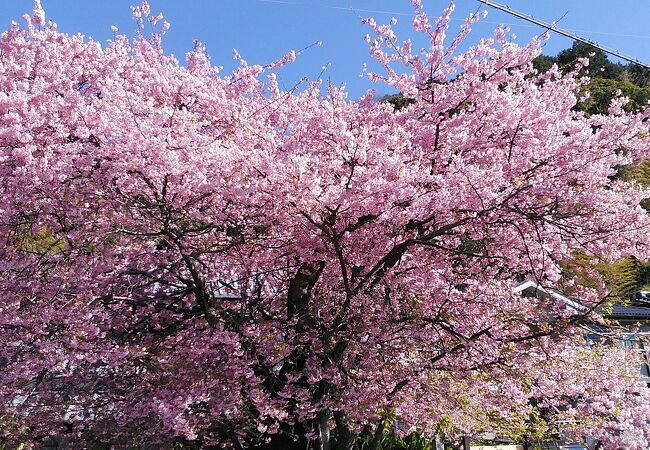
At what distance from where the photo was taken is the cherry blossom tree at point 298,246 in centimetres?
641

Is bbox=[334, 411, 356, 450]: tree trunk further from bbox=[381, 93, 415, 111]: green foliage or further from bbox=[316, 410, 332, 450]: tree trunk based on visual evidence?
bbox=[381, 93, 415, 111]: green foliage

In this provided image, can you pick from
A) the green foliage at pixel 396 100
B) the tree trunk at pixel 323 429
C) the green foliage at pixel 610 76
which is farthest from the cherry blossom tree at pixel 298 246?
the green foliage at pixel 610 76

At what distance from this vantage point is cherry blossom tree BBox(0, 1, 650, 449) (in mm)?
6410

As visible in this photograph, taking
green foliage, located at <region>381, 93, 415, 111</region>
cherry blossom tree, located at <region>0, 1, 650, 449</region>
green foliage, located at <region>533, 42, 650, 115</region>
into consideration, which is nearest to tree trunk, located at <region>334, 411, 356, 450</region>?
cherry blossom tree, located at <region>0, 1, 650, 449</region>

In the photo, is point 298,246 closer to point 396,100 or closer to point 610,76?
point 396,100

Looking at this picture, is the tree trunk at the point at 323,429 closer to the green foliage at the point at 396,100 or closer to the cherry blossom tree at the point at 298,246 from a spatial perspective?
the cherry blossom tree at the point at 298,246

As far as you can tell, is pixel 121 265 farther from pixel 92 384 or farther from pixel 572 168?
pixel 572 168

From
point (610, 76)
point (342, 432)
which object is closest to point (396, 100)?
point (342, 432)

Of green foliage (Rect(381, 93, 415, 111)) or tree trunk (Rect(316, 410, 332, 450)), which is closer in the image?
tree trunk (Rect(316, 410, 332, 450))

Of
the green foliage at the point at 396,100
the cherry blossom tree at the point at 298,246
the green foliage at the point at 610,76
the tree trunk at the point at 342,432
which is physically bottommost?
the tree trunk at the point at 342,432

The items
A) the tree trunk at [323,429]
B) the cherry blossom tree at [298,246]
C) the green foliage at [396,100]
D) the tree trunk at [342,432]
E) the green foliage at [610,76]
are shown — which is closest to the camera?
the cherry blossom tree at [298,246]

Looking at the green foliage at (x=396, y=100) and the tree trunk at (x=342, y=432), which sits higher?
the green foliage at (x=396, y=100)

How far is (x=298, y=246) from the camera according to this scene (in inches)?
272

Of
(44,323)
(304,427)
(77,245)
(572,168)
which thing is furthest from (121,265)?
(572,168)
